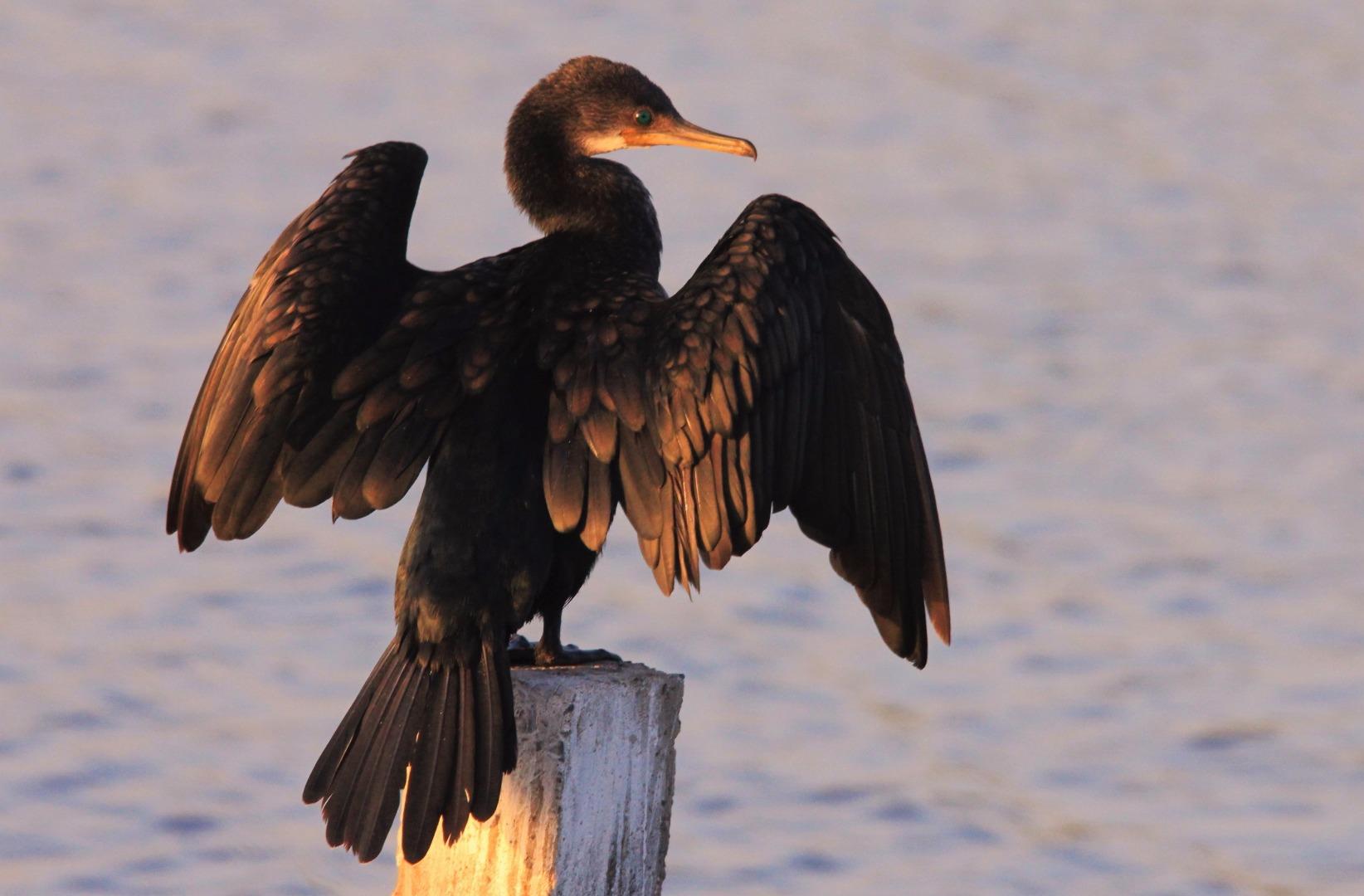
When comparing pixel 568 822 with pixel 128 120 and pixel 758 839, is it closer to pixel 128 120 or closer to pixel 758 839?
pixel 758 839

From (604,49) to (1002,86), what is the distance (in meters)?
2.33

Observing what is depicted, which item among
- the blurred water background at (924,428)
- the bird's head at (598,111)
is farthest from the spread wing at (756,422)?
the blurred water background at (924,428)

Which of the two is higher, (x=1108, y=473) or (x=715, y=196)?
(x=715, y=196)

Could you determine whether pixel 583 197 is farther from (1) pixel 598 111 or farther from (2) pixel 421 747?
(2) pixel 421 747

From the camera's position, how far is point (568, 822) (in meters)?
4.07

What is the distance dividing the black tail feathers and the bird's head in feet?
5.26

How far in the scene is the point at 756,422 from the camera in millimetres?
4520

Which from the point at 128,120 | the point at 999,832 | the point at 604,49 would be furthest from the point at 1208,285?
the point at 128,120

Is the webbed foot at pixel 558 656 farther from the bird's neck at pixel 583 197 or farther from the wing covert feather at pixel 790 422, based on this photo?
the bird's neck at pixel 583 197

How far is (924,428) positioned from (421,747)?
624 cm

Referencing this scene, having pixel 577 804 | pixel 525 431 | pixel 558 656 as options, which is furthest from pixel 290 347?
pixel 577 804

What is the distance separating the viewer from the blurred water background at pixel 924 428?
7.88m

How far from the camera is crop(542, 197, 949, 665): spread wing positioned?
175 inches

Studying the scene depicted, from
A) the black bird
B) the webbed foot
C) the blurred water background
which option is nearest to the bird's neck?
the black bird
